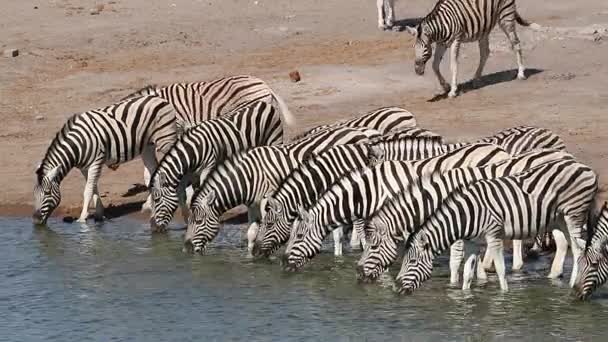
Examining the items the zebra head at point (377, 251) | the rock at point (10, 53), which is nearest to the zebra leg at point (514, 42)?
the rock at point (10, 53)

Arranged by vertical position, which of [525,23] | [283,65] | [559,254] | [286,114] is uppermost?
[525,23]

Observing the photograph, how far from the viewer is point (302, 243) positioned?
13.6 metres

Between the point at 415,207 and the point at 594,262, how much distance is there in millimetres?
1637

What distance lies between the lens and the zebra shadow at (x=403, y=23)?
2451 centimetres

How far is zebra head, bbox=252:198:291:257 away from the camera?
14086mm

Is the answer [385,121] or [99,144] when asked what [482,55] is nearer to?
[385,121]

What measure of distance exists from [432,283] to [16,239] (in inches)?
189

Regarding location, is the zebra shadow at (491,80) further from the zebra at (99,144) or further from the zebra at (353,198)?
the zebra at (353,198)

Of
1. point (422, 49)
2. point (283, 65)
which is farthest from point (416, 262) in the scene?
point (283, 65)

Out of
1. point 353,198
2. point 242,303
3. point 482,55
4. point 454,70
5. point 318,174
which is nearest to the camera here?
point 242,303

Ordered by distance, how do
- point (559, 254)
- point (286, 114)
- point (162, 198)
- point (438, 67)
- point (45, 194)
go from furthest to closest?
point (438, 67)
point (286, 114)
point (45, 194)
point (162, 198)
point (559, 254)

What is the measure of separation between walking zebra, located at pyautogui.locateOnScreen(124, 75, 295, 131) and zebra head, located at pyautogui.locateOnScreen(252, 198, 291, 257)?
11.1ft

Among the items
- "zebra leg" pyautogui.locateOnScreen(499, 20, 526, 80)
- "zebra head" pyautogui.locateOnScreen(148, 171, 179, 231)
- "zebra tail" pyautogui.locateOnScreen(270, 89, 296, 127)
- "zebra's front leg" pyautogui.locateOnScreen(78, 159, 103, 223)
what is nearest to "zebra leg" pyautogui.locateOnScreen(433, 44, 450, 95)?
"zebra leg" pyautogui.locateOnScreen(499, 20, 526, 80)

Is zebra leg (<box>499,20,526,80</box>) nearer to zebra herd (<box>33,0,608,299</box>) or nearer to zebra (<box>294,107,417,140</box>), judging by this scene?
zebra herd (<box>33,0,608,299</box>)
